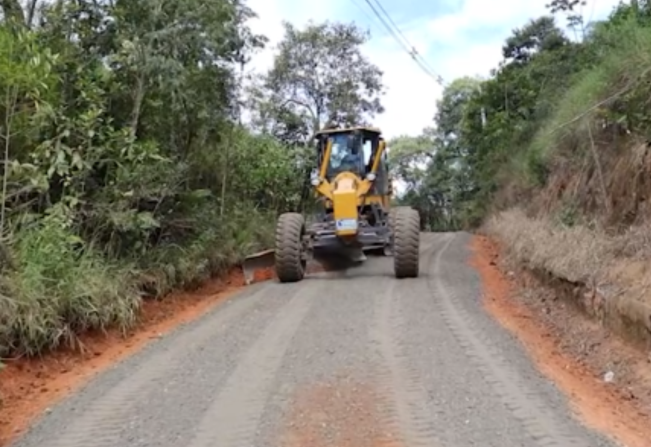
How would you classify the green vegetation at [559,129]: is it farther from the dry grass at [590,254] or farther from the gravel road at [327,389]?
the gravel road at [327,389]

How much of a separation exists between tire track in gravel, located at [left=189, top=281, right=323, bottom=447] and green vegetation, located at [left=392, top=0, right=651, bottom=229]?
13.7 ft

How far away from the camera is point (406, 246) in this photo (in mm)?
10336

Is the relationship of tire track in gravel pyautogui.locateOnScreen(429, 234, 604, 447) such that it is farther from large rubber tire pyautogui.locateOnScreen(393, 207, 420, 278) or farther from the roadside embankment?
large rubber tire pyautogui.locateOnScreen(393, 207, 420, 278)

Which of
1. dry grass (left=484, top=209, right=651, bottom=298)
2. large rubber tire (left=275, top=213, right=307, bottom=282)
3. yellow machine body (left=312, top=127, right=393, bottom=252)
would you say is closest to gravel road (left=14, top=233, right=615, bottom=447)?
dry grass (left=484, top=209, right=651, bottom=298)

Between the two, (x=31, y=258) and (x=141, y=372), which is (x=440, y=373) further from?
(x=31, y=258)

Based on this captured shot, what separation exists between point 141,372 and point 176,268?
3.70 m

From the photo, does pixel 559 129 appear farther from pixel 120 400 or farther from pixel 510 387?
pixel 120 400

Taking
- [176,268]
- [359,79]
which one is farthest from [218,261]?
[359,79]

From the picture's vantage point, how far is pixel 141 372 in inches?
238

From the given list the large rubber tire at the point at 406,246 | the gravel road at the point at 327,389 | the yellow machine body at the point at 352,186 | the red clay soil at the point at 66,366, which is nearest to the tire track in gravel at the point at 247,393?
the gravel road at the point at 327,389

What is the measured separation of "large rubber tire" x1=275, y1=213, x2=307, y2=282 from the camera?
425 inches

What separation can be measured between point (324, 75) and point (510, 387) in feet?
69.6

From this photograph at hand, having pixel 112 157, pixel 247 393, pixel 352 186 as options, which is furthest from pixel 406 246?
pixel 247 393

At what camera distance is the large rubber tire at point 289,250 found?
10.8m
